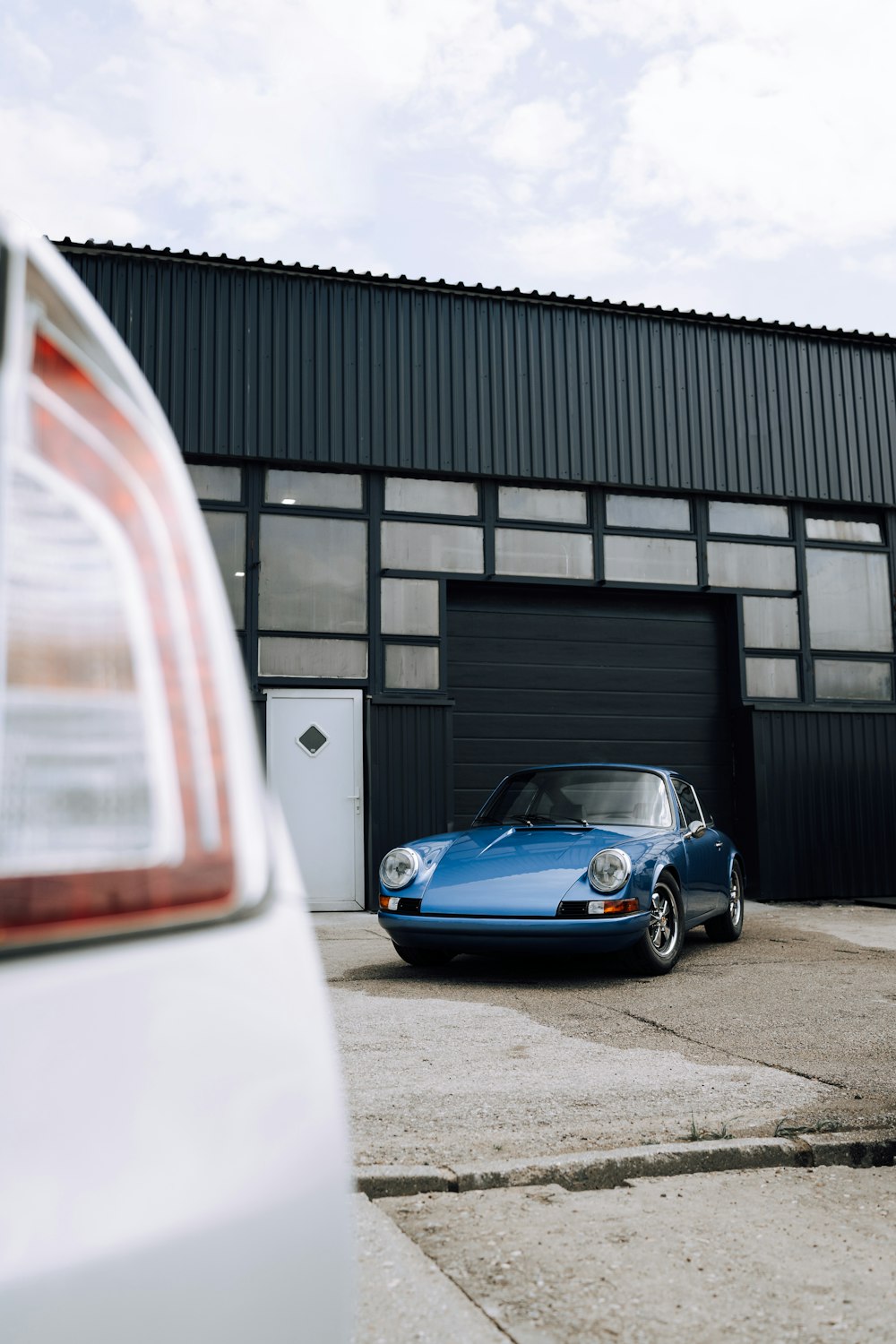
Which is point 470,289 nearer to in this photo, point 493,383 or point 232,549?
point 493,383

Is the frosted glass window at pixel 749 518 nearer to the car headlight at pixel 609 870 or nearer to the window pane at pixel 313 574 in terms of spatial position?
the window pane at pixel 313 574

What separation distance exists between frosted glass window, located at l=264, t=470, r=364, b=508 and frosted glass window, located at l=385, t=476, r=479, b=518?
38cm

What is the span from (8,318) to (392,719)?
1188 cm

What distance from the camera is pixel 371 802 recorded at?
1252 centimetres

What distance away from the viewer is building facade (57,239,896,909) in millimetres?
12680

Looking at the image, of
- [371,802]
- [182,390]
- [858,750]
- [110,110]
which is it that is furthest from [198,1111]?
[858,750]

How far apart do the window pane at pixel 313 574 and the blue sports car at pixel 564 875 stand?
4.98 meters

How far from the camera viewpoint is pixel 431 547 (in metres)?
13.3

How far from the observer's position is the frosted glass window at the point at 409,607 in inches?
513

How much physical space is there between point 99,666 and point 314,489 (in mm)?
12362

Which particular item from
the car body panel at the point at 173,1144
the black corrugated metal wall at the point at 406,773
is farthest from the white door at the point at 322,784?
the car body panel at the point at 173,1144

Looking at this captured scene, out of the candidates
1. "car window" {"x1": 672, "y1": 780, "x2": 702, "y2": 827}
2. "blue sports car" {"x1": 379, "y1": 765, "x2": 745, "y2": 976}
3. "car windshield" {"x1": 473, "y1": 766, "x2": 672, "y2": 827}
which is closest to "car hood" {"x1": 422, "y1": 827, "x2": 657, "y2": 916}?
"blue sports car" {"x1": 379, "y1": 765, "x2": 745, "y2": 976}

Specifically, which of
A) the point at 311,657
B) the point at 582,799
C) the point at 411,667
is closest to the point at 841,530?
the point at 411,667

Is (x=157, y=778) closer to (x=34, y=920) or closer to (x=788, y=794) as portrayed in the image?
(x=34, y=920)
